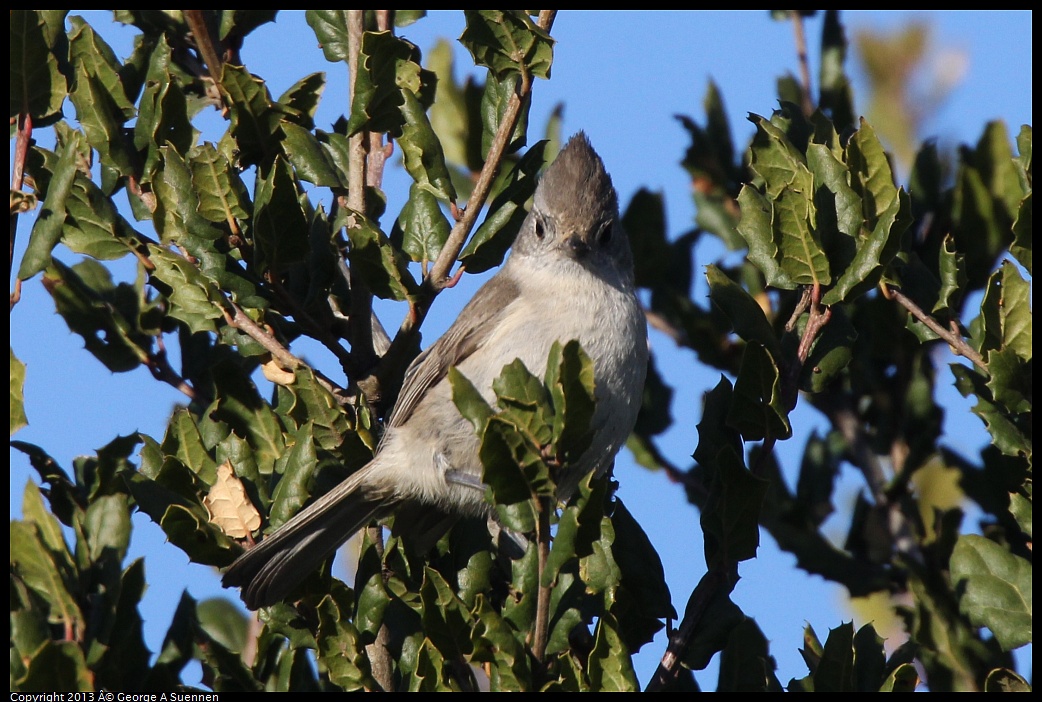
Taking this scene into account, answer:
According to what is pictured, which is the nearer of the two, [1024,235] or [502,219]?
[1024,235]

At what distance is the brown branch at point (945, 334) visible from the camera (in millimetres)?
2951

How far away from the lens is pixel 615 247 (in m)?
4.05

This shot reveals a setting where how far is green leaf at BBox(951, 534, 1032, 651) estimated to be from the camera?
9.48 ft

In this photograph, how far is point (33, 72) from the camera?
3396 millimetres

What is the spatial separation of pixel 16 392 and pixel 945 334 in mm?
2501

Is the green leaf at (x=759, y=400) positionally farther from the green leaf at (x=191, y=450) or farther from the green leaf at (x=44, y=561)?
the green leaf at (x=44, y=561)

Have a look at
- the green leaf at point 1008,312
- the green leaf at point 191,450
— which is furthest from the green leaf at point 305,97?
the green leaf at point 1008,312

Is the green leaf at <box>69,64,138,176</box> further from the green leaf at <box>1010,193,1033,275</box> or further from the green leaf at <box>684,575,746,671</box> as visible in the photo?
the green leaf at <box>1010,193,1033,275</box>

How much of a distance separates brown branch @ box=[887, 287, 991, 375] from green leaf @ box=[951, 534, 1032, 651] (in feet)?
1.54

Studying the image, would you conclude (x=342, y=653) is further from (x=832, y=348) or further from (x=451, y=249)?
(x=832, y=348)

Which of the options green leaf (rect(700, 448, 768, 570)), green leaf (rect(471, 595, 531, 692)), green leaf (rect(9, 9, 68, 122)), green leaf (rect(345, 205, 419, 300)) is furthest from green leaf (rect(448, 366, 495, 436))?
green leaf (rect(9, 9, 68, 122))

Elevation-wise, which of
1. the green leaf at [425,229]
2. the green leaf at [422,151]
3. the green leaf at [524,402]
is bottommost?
the green leaf at [524,402]

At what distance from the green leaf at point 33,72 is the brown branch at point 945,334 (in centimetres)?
252

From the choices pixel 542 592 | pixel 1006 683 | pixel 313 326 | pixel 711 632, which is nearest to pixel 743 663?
pixel 711 632
